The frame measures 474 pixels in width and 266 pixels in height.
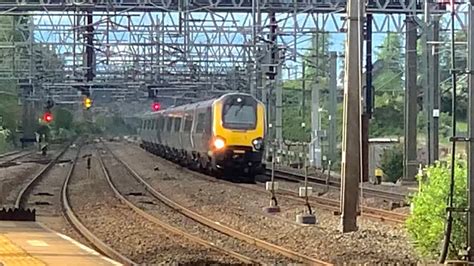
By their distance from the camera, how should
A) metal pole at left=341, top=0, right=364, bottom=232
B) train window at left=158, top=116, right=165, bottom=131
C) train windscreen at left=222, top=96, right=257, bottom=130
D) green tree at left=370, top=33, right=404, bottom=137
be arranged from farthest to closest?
green tree at left=370, top=33, right=404, bottom=137
train window at left=158, top=116, right=165, bottom=131
train windscreen at left=222, top=96, right=257, bottom=130
metal pole at left=341, top=0, right=364, bottom=232

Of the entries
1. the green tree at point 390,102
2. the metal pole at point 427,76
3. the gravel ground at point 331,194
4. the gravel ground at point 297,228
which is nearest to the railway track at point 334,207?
the gravel ground at point 297,228

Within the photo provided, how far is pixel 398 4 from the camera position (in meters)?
39.6

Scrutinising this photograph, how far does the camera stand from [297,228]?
792 inches

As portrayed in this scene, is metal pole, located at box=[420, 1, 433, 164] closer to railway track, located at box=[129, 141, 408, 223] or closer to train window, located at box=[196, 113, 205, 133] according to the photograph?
railway track, located at box=[129, 141, 408, 223]

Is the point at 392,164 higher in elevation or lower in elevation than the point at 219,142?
lower

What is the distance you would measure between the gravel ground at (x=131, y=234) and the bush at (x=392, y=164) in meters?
15.9

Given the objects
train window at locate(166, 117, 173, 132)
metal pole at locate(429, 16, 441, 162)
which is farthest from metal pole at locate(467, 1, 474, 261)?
train window at locate(166, 117, 173, 132)

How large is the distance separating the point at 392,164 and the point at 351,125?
26522 mm

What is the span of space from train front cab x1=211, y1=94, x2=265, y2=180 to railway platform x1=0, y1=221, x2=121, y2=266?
17.2 m

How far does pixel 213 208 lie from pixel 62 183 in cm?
1272

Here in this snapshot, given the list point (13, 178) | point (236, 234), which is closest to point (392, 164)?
point (13, 178)

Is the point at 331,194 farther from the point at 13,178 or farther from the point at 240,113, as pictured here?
the point at 13,178

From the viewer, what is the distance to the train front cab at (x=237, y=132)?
35.9 meters

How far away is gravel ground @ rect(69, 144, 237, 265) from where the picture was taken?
15391 millimetres
